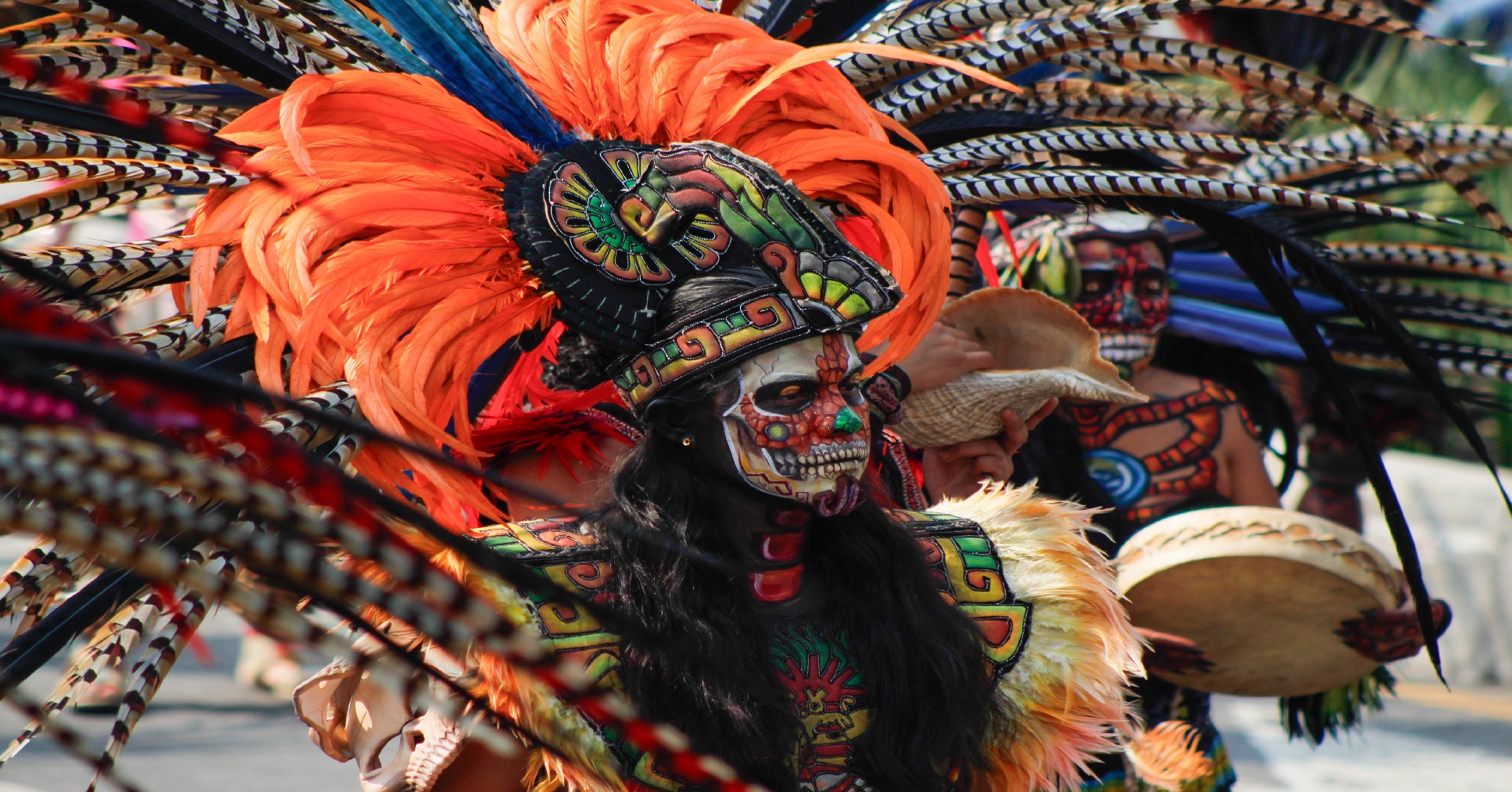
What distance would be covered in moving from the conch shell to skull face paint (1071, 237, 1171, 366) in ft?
3.42

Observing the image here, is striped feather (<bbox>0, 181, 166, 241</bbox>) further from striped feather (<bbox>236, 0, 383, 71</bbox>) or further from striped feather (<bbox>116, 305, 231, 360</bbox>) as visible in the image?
striped feather (<bbox>236, 0, 383, 71</bbox>)

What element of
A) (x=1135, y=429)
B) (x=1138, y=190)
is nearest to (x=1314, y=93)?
(x=1138, y=190)

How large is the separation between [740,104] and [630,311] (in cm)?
46

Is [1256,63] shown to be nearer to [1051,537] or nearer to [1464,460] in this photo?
[1051,537]

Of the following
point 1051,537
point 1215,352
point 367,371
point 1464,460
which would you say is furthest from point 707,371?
point 1464,460

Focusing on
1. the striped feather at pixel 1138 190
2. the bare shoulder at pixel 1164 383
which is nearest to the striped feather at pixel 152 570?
the striped feather at pixel 1138 190

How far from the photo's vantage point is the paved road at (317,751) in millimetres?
6105

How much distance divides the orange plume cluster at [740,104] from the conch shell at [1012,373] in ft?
1.46

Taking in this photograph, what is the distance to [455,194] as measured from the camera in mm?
2219

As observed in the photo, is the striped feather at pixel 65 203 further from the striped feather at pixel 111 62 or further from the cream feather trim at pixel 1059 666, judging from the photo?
the cream feather trim at pixel 1059 666

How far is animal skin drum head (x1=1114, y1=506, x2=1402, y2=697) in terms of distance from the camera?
10.7ft

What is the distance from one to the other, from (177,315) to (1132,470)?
116 inches

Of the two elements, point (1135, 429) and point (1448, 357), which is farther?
point (1135, 429)

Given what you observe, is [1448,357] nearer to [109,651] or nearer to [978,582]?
[978,582]
